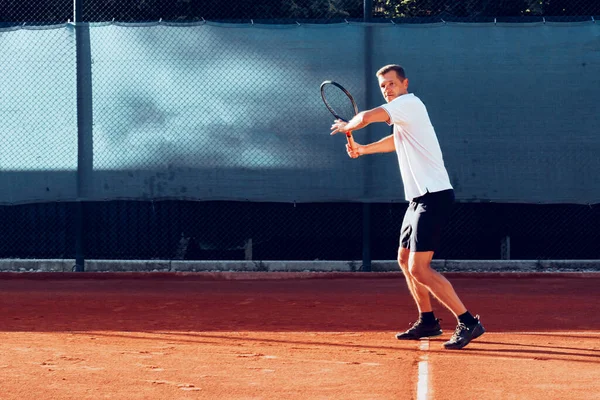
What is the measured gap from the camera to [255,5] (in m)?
10.9

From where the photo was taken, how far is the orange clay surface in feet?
17.8

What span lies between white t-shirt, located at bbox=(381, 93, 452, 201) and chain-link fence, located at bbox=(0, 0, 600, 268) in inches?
133

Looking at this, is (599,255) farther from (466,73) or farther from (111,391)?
(111,391)

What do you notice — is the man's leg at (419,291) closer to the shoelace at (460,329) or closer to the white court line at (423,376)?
the white court line at (423,376)

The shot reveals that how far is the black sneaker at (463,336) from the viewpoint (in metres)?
6.47

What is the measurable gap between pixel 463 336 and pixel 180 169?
435 cm

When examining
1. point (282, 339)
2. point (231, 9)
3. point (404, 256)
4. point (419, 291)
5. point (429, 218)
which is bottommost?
point (282, 339)

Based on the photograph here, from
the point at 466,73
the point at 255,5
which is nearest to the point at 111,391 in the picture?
the point at 466,73

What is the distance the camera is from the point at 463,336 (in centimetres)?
648

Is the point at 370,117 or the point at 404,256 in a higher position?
the point at 370,117

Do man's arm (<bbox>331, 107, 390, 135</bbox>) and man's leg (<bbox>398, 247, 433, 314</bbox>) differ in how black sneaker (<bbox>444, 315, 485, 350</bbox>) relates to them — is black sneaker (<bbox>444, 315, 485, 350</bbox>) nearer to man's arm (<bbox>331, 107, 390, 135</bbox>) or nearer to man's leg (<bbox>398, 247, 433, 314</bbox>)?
man's leg (<bbox>398, 247, 433, 314</bbox>)

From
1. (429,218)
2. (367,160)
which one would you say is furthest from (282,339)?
(367,160)

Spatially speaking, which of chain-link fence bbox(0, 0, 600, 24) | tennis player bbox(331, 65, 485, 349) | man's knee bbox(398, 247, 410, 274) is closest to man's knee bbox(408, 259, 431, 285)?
tennis player bbox(331, 65, 485, 349)

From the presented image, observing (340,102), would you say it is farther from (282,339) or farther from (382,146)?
(282,339)
